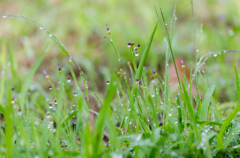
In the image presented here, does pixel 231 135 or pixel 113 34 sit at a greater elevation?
pixel 113 34

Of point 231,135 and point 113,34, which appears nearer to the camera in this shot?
point 231,135

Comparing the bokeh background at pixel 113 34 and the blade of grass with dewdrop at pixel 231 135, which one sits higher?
the bokeh background at pixel 113 34

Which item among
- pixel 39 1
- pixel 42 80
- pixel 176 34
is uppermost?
pixel 39 1

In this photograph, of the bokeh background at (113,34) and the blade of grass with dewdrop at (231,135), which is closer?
the blade of grass with dewdrop at (231,135)

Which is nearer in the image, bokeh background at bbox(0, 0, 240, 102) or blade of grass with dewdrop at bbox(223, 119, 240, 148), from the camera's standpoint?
blade of grass with dewdrop at bbox(223, 119, 240, 148)

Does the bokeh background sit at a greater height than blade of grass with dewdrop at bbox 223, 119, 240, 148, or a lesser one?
greater

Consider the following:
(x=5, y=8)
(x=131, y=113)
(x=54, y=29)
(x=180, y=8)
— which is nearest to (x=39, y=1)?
(x=5, y=8)

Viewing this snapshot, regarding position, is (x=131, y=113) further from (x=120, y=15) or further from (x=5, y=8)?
(x=5, y=8)

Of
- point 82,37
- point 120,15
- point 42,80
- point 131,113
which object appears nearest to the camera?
point 131,113
